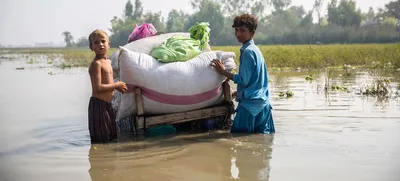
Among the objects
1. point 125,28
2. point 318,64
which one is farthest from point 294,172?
point 125,28

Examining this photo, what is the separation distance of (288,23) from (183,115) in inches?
2012

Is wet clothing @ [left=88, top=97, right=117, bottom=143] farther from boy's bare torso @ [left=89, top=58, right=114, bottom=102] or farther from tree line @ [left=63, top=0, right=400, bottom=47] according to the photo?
tree line @ [left=63, top=0, right=400, bottom=47]

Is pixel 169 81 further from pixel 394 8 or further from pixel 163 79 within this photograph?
pixel 394 8

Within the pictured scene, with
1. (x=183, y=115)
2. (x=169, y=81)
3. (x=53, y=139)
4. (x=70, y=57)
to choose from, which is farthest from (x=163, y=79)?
(x=70, y=57)

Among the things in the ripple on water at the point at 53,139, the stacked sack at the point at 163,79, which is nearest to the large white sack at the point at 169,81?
the stacked sack at the point at 163,79

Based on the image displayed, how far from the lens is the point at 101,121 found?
3889mm

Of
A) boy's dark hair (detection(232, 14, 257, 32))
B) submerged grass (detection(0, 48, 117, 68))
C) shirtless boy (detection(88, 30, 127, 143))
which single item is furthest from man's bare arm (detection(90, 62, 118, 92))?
submerged grass (detection(0, 48, 117, 68))

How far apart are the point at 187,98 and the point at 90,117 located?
0.90 metres

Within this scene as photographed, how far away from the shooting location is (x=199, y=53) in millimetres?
4445

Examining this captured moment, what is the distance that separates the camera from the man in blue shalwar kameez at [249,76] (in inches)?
163

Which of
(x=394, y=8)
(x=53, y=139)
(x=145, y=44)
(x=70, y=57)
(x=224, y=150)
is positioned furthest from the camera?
(x=394, y=8)

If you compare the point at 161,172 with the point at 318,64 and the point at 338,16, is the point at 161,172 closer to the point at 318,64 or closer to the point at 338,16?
the point at 318,64

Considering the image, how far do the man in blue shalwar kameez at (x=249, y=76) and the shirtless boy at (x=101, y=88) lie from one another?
1.00 m

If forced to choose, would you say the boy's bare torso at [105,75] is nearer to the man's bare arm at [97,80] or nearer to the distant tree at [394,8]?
the man's bare arm at [97,80]
